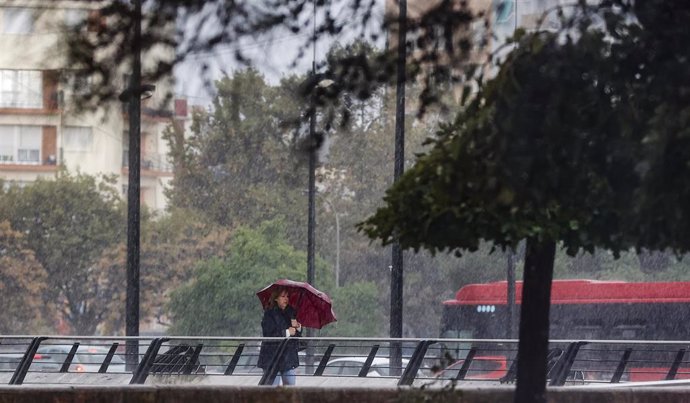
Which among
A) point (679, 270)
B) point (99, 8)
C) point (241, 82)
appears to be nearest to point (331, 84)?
point (241, 82)

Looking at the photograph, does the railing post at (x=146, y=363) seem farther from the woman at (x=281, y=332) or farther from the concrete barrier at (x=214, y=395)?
the concrete barrier at (x=214, y=395)

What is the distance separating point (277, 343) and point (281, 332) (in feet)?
2.17

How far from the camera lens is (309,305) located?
24.0m

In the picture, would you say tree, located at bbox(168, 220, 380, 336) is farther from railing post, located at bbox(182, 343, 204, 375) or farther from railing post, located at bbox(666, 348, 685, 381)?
railing post, located at bbox(666, 348, 685, 381)

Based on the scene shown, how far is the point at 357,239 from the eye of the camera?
63781mm

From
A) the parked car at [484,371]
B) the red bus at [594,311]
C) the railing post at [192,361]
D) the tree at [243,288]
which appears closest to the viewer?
the railing post at [192,361]

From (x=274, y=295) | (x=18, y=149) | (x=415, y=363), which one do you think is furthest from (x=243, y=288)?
(x=415, y=363)

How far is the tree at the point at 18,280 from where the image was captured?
195 ft

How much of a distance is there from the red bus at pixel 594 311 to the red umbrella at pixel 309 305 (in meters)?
12.3

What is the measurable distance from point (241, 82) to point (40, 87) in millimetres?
1153

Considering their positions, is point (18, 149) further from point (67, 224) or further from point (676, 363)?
point (676, 363)

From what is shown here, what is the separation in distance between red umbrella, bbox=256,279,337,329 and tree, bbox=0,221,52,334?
36.2 metres

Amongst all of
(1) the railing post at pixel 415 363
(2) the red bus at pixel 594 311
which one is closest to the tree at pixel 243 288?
(2) the red bus at pixel 594 311

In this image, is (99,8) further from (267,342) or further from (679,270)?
(679,270)
